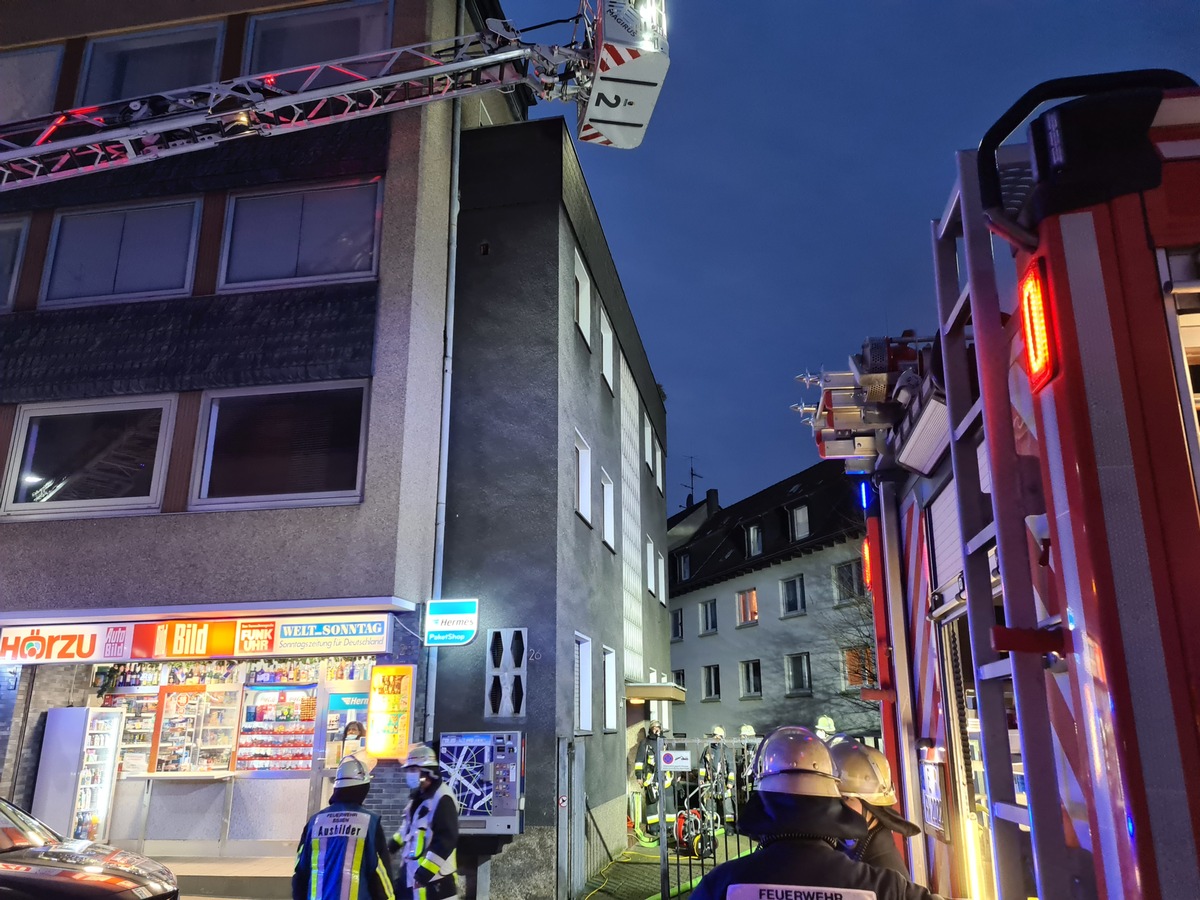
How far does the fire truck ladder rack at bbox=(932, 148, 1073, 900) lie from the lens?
243 cm

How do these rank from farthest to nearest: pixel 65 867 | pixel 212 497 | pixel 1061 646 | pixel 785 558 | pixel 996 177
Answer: pixel 785 558, pixel 212 497, pixel 65 867, pixel 996 177, pixel 1061 646

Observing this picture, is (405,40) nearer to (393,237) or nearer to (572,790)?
(393,237)

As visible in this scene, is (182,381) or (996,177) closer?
(996,177)

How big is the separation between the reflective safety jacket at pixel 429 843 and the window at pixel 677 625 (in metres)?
28.8

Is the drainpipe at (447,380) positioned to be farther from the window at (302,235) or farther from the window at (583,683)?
the window at (583,683)

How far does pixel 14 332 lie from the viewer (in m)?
11.9

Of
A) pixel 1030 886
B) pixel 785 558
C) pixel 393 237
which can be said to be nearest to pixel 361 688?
pixel 393 237

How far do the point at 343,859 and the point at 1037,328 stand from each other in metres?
5.06

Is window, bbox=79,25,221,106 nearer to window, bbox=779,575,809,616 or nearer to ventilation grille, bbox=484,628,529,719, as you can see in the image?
ventilation grille, bbox=484,628,529,719

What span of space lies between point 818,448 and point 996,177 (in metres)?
3.76

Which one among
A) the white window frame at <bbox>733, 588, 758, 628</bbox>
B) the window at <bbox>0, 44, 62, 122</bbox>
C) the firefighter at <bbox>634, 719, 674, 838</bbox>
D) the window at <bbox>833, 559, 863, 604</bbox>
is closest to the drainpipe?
the window at <bbox>0, 44, 62, 122</bbox>

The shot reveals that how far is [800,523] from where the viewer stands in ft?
100

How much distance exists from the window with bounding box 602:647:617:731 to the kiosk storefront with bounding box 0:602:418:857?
4596 mm

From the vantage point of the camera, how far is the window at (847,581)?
26.6 meters
